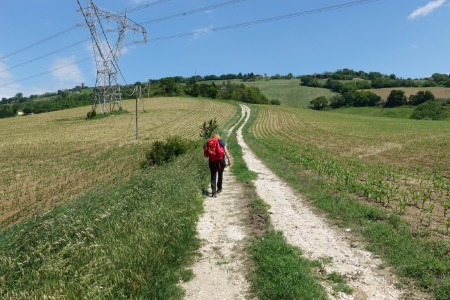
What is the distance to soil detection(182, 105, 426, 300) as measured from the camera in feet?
19.2

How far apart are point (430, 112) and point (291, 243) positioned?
10172 cm

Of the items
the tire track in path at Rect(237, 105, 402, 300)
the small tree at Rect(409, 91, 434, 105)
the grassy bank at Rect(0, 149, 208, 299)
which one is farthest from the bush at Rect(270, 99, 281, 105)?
the grassy bank at Rect(0, 149, 208, 299)

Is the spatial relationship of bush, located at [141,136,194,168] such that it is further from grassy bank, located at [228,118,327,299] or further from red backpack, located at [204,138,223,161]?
grassy bank, located at [228,118,327,299]

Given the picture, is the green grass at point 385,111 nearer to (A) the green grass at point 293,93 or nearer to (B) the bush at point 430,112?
(B) the bush at point 430,112

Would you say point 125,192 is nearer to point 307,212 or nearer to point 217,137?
point 217,137

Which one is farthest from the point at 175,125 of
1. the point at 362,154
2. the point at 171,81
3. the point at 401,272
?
the point at 171,81

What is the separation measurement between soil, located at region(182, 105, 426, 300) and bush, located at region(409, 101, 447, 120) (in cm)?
9538

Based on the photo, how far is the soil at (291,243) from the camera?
5839 millimetres

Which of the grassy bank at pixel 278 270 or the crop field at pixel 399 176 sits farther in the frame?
the crop field at pixel 399 176

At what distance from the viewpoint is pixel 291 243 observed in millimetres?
7750

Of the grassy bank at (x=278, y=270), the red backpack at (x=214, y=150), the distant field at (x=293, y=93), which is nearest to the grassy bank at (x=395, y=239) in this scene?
the grassy bank at (x=278, y=270)

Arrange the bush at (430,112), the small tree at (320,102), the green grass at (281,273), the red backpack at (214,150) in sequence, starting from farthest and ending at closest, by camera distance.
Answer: the small tree at (320,102) < the bush at (430,112) < the red backpack at (214,150) < the green grass at (281,273)

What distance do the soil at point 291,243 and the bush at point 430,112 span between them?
→ 95.4m

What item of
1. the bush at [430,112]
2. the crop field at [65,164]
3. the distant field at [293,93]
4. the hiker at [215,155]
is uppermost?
the distant field at [293,93]
